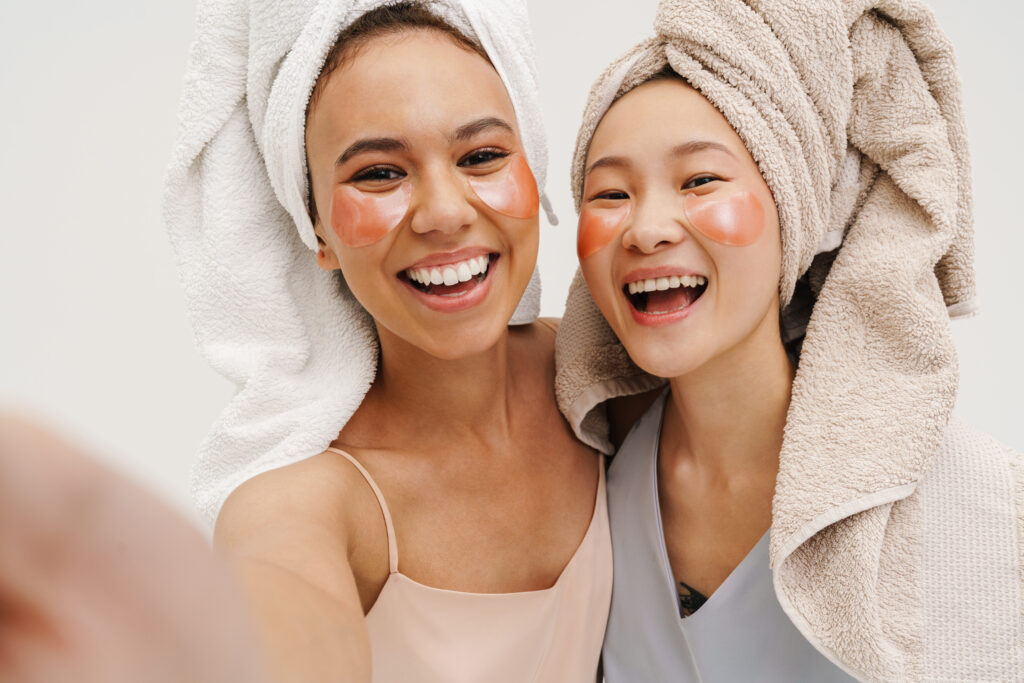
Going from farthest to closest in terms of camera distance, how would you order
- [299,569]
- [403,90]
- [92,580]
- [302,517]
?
[403,90]
[302,517]
[299,569]
[92,580]

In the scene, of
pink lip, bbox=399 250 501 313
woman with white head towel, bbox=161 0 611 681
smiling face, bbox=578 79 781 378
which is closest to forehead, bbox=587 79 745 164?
smiling face, bbox=578 79 781 378

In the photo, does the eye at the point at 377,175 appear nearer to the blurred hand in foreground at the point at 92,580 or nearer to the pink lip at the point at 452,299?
the pink lip at the point at 452,299

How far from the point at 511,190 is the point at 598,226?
Answer: 0.12m

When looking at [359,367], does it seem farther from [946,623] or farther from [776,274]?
[946,623]

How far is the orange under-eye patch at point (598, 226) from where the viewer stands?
1106mm

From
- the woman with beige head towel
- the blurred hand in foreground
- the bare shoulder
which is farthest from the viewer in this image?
the woman with beige head towel

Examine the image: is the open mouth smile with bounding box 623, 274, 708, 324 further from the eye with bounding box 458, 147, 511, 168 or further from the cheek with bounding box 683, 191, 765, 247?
the eye with bounding box 458, 147, 511, 168

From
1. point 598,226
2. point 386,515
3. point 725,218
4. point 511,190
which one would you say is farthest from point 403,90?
point 386,515

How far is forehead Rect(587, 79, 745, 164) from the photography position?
1076 mm

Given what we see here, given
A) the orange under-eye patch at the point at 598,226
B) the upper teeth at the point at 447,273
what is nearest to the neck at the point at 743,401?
the orange under-eye patch at the point at 598,226

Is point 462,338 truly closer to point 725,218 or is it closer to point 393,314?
point 393,314

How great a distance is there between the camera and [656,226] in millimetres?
1058

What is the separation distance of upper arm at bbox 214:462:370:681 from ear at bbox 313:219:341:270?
0.27 metres

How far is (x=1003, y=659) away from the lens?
1003mm
